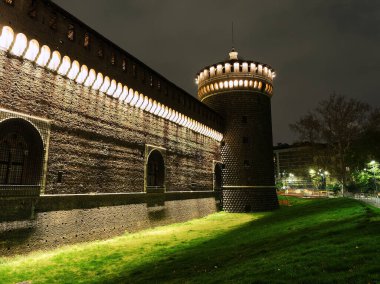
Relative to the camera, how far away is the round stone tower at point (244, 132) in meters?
26.6

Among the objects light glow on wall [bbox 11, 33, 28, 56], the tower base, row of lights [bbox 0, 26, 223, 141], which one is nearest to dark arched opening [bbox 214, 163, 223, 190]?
the tower base

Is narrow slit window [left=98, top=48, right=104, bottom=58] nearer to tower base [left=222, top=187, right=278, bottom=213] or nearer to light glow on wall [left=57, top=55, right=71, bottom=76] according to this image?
light glow on wall [left=57, top=55, right=71, bottom=76]

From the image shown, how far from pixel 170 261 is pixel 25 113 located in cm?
760

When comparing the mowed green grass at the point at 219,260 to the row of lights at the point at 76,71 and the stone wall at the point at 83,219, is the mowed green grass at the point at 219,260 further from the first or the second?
the row of lights at the point at 76,71

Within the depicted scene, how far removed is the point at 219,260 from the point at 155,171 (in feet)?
34.2

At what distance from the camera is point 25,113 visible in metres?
10.8

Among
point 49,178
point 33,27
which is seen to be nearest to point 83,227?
point 49,178

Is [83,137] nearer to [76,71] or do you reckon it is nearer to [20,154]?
[20,154]

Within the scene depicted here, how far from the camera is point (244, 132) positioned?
27.5m

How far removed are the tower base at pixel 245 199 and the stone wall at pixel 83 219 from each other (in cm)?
843

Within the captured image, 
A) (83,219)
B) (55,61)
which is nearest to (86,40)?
(55,61)

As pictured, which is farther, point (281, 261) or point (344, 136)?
point (344, 136)

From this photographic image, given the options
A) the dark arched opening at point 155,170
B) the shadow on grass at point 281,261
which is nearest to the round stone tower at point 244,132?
the dark arched opening at point 155,170

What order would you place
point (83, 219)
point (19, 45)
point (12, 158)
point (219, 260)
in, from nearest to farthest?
point (219, 260) → point (19, 45) → point (12, 158) → point (83, 219)
